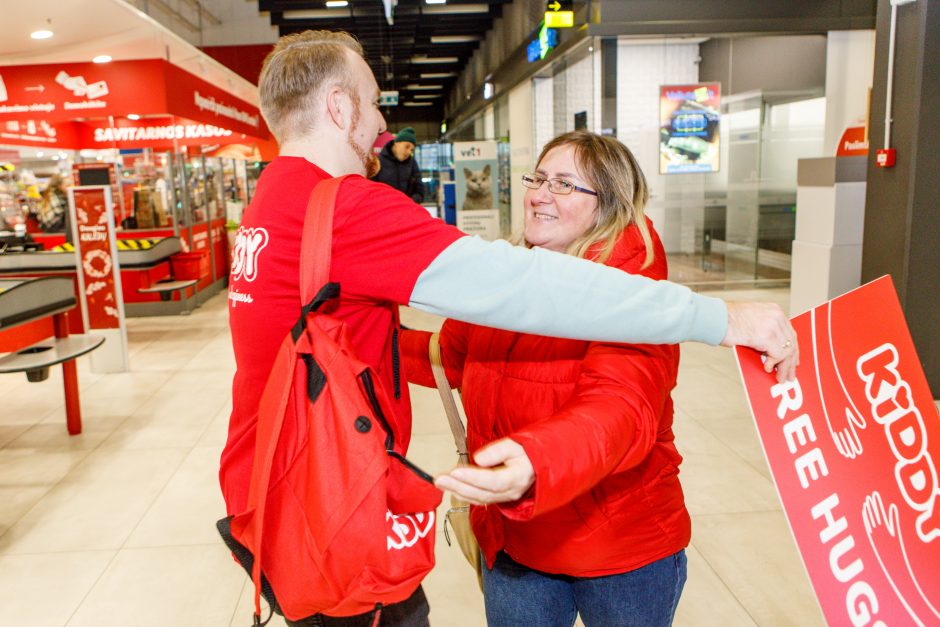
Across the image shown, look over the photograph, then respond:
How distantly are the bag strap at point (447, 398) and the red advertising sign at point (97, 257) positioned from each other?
17.8 feet

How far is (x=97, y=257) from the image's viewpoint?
6.30m

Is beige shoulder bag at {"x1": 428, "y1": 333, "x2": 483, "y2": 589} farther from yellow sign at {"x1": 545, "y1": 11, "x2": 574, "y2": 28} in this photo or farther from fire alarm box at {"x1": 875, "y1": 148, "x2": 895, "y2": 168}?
yellow sign at {"x1": 545, "y1": 11, "x2": 574, "y2": 28}

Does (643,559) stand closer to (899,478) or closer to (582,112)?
(899,478)

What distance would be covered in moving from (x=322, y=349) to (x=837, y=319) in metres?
0.73

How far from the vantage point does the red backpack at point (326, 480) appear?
952mm

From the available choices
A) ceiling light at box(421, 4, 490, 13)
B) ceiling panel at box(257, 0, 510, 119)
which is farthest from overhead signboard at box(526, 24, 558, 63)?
ceiling light at box(421, 4, 490, 13)

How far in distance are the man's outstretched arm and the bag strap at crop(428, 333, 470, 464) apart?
0.49 meters

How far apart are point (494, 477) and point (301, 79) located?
0.69m

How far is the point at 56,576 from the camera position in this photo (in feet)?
9.78

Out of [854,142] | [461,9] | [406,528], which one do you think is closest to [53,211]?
[461,9]

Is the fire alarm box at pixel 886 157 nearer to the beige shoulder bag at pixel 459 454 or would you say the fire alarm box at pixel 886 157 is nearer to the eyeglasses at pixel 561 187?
the eyeglasses at pixel 561 187

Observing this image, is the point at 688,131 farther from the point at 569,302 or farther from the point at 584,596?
the point at 569,302

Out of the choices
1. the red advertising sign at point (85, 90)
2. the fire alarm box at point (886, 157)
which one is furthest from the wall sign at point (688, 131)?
the red advertising sign at point (85, 90)

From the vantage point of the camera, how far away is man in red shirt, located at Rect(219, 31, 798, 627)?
1.02m
